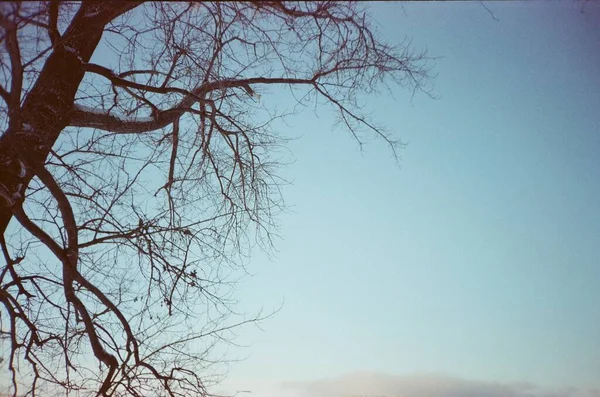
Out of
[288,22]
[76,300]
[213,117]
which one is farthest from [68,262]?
[288,22]

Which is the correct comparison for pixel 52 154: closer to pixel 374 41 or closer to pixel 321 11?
pixel 321 11

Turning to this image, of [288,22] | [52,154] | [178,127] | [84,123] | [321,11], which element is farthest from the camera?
[178,127]

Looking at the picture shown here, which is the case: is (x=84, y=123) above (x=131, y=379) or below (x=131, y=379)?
above

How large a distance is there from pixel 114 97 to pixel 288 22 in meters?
2.20

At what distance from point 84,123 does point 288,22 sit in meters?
2.36

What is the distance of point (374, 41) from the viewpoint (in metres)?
5.35

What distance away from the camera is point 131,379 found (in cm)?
505

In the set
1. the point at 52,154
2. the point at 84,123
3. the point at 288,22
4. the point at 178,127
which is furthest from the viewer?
the point at 178,127

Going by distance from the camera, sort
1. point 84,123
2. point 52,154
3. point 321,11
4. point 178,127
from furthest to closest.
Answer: point 178,127 → point 84,123 → point 52,154 → point 321,11

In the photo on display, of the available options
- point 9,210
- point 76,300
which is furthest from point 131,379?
point 9,210

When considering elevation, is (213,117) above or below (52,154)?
above

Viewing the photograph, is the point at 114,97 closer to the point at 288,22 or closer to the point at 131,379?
the point at 288,22

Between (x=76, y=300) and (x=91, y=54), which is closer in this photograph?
(x=76, y=300)

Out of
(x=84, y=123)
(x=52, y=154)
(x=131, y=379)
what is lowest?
(x=131, y=379)
